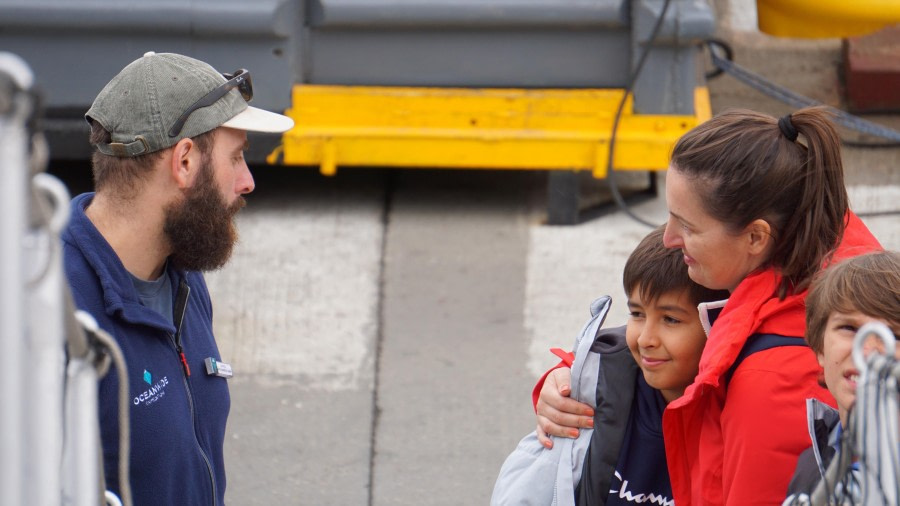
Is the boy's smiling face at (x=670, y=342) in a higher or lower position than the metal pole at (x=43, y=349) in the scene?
lower

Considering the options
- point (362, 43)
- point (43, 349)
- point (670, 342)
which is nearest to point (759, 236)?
point (670, 342)

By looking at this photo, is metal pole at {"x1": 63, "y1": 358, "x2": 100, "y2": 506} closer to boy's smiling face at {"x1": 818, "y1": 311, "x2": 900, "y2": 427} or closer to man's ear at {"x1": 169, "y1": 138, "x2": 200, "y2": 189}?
boy's smiling face at {"x1": 818, "y1": 311, "x2": 900, "y2": 427}

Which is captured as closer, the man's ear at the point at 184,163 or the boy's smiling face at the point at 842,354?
the boy's smiling face at the point at 842,354

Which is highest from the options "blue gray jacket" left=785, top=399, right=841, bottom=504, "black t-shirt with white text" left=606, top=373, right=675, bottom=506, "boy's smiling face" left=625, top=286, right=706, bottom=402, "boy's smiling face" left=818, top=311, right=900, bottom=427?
"boy's smiling face" left=818, top=311, right=900, bottom=427

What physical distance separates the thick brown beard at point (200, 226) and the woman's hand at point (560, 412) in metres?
0.79

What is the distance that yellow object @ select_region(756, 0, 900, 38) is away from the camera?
588cm

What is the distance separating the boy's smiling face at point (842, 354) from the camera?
1.57 metres

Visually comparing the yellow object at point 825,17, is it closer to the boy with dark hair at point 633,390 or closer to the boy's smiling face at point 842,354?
the boy with dark hair at point 633,390

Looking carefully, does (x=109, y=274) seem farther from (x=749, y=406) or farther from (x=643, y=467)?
(x=749, y=406)

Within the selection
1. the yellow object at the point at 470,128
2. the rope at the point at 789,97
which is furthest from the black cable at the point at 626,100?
the rope at the point at 789,97

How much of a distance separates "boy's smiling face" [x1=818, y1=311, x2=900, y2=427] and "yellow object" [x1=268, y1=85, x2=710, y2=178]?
3.78 meters

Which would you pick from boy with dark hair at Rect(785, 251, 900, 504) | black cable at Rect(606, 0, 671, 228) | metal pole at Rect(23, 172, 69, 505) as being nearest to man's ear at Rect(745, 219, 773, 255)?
boy with dark hair at Rect(785, 251, 900, 504)

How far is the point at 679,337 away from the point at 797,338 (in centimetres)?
38

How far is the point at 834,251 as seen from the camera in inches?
76.5
